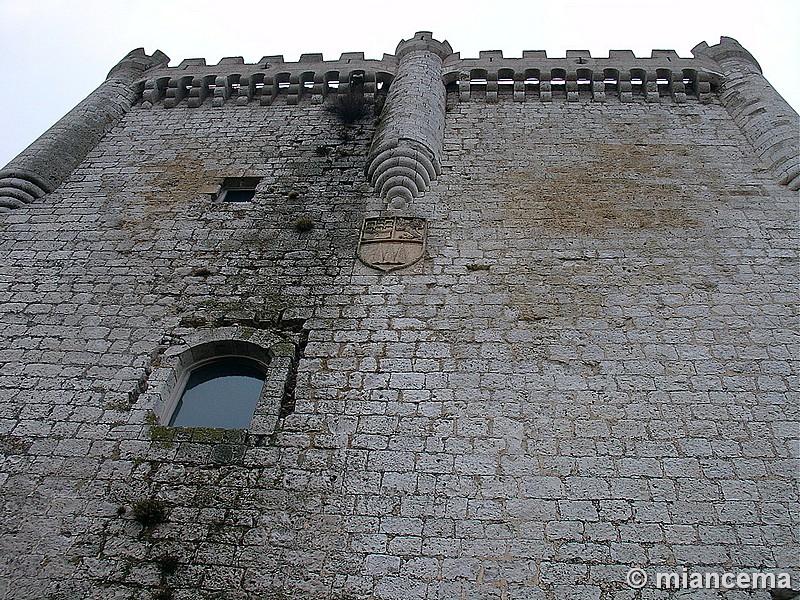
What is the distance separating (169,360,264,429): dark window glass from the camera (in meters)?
5.57

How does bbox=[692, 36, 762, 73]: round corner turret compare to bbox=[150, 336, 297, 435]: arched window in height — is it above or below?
above

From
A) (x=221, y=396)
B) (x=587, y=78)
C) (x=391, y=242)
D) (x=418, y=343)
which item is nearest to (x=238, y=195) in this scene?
(x=391, y=242)

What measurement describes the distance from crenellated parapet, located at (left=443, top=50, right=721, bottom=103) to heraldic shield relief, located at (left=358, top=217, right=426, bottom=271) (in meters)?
3.19

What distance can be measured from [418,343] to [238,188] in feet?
11.6

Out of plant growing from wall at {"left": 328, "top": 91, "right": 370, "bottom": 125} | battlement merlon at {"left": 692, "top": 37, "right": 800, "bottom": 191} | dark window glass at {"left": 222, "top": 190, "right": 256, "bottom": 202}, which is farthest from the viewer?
plant growing from wall at {"left": 328, "top": 91, "right": 370, "bottom": 125}

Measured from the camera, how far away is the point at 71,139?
27.7 feet

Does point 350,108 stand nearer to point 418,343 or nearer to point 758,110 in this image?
point 418,343

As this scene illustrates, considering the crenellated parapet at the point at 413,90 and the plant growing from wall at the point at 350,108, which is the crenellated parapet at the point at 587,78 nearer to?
the crenellated parapet at the point at 413,90

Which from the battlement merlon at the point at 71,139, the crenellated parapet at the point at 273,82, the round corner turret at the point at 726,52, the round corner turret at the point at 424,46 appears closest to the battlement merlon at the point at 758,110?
the round corner turret at the point at 726,52

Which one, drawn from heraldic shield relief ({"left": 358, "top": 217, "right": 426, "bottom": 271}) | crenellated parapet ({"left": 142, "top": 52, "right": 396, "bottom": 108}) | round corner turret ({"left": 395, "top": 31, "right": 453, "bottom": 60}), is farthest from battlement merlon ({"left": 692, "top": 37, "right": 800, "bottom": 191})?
crenellated parapet ({"left": 142, "top": 52, "right": 396, "bottom": 108})

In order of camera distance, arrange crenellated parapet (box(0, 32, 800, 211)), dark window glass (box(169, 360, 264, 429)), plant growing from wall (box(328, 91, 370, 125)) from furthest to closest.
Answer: plant growing from wall (box(328, 91, 370, 125)), crenellated parapet (box(0, 32, 800, 211)), dark window glass (box(169, 360, 264, 429))

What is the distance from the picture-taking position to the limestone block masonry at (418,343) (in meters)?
4.45

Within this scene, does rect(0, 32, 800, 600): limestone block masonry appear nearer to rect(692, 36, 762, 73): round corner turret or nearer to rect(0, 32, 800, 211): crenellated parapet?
rect(0, 32, 800, 211): crenellated parapet

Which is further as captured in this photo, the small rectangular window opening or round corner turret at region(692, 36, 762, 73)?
round corner turret at region(692, 36, 762, 73)
